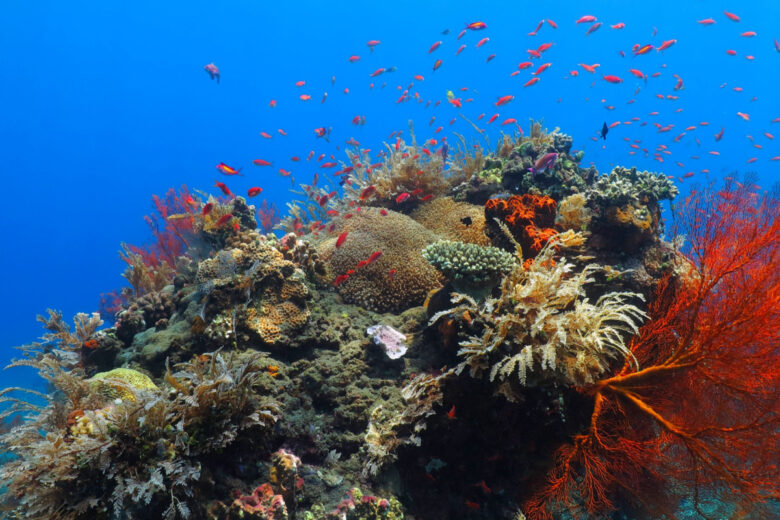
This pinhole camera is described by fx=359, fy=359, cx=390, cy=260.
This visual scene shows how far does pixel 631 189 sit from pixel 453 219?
319cm

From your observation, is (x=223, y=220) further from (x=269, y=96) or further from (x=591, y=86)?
(x=269, y=96)

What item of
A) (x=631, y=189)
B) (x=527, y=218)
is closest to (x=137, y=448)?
(x=527, y=218)

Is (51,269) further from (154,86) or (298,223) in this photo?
(298,223)

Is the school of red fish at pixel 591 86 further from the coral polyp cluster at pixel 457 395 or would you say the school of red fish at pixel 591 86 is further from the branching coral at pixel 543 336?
the branching coral at pixel 543 336

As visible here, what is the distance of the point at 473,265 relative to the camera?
173 inches

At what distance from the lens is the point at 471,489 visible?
149 inches

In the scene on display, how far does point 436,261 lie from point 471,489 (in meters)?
2.54

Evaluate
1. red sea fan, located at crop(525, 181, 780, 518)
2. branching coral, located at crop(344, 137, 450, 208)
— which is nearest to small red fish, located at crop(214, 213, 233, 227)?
branching coral, located at crop(344, 137, 450, 208)

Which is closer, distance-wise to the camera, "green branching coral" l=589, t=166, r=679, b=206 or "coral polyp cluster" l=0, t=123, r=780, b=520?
"coral polyp cluster" l=0, t=123, r=780, b=520

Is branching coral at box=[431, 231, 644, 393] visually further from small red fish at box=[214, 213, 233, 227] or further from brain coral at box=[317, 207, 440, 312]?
small red fish at box=[214, 213, 233, 227]

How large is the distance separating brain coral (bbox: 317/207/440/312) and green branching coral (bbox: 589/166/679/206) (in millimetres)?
2791

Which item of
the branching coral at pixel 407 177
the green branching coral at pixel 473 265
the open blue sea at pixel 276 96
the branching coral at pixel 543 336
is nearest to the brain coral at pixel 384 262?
the branching coral at pixel 407 177

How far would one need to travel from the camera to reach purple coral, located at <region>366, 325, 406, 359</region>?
15.3 feet

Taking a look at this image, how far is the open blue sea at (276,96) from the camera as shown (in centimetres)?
8500
